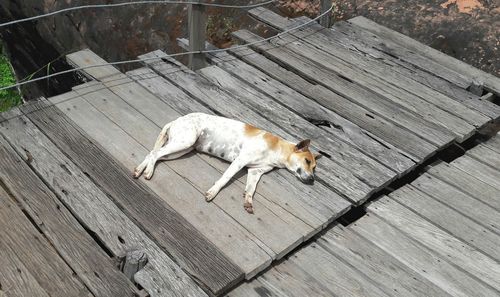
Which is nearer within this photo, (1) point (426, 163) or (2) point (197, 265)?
(2) point (197, 265)

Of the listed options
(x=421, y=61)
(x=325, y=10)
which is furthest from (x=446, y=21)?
(x=325, y=10)

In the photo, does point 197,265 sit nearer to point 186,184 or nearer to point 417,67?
point 186,184

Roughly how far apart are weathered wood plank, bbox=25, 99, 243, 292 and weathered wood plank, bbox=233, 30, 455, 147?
2656mm

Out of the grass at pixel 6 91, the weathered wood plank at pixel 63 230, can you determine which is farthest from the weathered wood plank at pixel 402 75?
the grass at pixel 6 91

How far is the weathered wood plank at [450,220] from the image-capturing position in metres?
4.61

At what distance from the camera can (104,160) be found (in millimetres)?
4812

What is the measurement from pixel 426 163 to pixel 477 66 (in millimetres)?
2503

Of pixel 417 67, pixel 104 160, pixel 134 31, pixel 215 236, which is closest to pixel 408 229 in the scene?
pixel 215 236

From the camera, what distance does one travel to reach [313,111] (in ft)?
19.8

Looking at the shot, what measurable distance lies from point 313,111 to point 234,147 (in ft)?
4.88

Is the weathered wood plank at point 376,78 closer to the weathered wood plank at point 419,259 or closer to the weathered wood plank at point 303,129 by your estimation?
the weathered wood plank at point 303,129

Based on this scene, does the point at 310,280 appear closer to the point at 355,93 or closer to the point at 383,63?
the point at 355,93

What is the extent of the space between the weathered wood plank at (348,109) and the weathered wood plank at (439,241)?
2.86 feet

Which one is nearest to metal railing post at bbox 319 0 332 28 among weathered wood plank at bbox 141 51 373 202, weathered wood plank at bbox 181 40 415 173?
weathered wood plank at bbox 181 40 415 173
